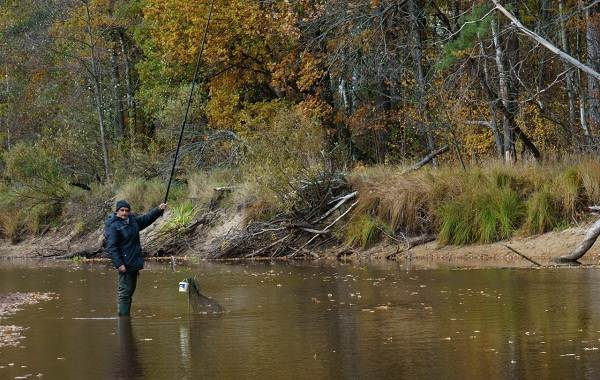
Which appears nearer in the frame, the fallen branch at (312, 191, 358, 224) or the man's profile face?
the man's profile face

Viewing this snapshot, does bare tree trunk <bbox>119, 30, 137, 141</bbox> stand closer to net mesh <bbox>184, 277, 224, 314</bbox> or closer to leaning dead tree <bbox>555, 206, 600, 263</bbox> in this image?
leaning dead tree <bbox>555, 206, 600, 263</bbox>

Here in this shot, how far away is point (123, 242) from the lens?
1551 cm

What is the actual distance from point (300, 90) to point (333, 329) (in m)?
23.8

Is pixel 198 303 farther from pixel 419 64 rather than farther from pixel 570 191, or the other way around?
pixel 419 64

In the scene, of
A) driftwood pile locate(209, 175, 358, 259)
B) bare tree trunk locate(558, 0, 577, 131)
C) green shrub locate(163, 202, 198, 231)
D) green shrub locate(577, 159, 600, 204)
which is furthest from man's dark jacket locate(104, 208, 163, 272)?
bare tree trunk locate(558, 0, 577, 131)

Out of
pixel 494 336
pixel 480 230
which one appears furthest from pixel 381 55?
pixel 494 336

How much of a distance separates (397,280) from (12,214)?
66.4 ft

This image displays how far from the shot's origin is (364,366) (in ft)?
35.5

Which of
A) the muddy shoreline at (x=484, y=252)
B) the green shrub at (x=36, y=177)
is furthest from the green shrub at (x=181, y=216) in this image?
the green shrub at (x=36, y=177)

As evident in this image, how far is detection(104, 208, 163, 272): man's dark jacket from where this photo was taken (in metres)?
15.4

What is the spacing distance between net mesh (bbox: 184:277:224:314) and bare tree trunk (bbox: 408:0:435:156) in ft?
58.1

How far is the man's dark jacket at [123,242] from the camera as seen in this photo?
1541 cm

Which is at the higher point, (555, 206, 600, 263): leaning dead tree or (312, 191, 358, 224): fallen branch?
(312, 191, 358, 224): fallen branch

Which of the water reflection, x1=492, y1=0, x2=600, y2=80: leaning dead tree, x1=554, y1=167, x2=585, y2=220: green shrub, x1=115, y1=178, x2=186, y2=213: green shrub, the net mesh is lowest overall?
the water reflection
